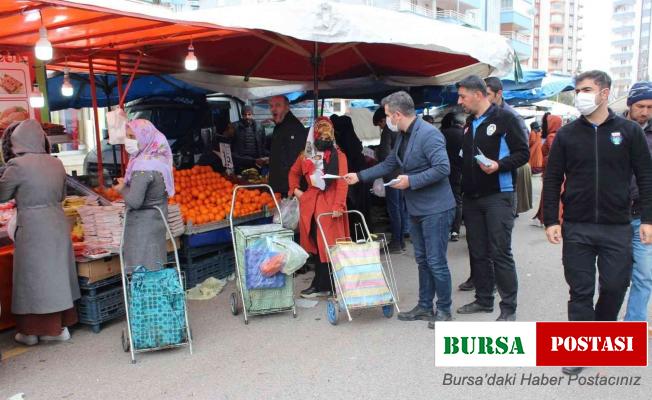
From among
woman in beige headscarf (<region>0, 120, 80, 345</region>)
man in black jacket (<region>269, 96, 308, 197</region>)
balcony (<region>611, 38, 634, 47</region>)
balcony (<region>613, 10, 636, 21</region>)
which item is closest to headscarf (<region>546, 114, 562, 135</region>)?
man in black jacket (<region>269, 96, 308, 197</region>)

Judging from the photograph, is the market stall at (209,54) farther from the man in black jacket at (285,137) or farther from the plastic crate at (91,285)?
the man in black jacket at (285,137)

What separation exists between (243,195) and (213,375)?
10.4 feet

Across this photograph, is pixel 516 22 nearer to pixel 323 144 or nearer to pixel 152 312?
pixel 323 144

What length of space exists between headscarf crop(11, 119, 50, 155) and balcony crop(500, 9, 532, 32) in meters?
54.7

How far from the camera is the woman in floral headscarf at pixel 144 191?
14.7 ft

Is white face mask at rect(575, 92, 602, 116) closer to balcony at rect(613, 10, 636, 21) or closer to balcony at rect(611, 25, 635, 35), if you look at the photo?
balcony at rect(611, 25, 635, 35)

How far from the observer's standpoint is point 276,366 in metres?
4.07

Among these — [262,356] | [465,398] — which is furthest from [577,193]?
[262,356]

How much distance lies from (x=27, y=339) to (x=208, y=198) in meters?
2.56

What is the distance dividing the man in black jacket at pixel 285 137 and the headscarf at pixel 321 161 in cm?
70

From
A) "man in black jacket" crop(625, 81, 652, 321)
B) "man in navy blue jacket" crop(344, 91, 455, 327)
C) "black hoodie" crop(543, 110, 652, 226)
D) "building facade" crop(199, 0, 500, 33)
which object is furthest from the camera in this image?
"building facade" crop(199, 0, 500, 33)

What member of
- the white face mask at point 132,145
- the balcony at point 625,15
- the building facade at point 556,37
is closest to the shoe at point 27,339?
the white face mask at point 132,145

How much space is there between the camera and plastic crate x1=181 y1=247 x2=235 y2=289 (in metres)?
5.97

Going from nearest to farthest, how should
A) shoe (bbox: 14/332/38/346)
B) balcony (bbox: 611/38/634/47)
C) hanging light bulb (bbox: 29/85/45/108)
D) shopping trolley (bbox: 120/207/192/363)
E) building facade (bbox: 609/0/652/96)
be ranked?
shopping trolley (bbox: 120/207/192/363), shoe (bbox: 14/332/38/346), hanging light bulb (bbox: 29/85/45/108), building facade (bbox: 609/0/652/96), balcony (bbox: 611/38/634/47)
